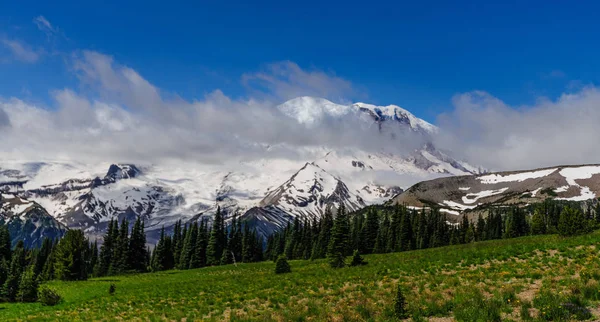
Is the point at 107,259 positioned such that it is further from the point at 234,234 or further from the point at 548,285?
the point at 548,285

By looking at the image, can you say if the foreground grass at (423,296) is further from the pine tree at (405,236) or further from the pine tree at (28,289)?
the pine tree at (405,236)

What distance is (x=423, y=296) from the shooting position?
2188 centimetres

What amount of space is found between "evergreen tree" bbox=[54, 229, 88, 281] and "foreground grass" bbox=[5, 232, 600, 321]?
3565 cm

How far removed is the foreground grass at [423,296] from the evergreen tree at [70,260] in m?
35.7

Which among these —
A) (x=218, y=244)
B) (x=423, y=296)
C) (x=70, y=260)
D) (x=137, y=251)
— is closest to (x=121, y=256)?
(x=137, y=251)

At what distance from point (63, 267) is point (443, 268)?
6330cm

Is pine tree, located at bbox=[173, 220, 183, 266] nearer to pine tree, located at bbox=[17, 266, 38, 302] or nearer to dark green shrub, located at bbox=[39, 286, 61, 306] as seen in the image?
pine tree, located at bbox=[17, 266, 38, 302]

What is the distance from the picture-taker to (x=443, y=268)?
29.9 m

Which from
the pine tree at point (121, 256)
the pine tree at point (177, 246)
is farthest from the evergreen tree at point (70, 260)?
the pine tree at point (177, 246)

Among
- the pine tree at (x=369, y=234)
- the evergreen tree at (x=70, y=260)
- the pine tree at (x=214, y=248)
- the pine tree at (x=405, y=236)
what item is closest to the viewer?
the evergreen tree at (x=70, y=260)

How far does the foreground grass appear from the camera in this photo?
17436mm

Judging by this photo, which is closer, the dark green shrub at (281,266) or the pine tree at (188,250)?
the dark green shrub at (281,266)

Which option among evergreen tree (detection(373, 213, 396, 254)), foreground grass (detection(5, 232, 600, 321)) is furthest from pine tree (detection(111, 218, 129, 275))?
foreground grass (detection(5, 232, 600, 321))

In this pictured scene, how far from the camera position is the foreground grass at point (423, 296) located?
1744 centimetres
